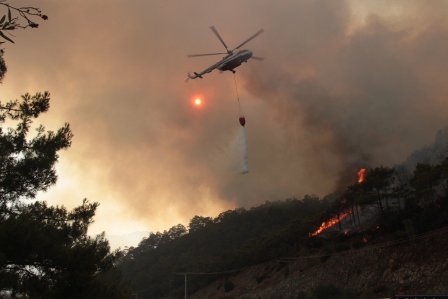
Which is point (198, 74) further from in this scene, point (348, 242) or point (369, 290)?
point (348, 242)

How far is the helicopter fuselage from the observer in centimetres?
3338

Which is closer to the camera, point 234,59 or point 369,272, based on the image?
point 234,59

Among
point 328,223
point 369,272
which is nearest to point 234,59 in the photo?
point 369,272

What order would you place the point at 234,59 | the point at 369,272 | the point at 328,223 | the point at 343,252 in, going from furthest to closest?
the point at 328,223 → the point at 343,252 → the point at 369,272 → the point at 234,59

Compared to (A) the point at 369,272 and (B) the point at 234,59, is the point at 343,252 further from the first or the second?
(B) the point at 234,59

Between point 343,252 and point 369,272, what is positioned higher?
point 343,252

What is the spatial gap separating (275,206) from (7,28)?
Answer: 449ft

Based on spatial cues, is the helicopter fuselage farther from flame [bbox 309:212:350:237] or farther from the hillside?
flame [bbox 309:212:350:237]

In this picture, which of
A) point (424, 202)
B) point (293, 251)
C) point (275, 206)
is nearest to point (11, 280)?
point (424, 202)

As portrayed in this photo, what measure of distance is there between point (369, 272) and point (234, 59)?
40.8 metres

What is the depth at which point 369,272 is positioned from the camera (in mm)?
55812

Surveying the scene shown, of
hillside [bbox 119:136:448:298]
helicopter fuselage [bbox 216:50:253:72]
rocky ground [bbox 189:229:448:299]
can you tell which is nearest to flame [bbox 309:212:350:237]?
hillside [bbox 119:136:448:298]

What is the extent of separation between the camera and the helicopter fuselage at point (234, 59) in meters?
33.4

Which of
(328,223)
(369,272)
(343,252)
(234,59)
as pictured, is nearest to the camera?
(234,59)
